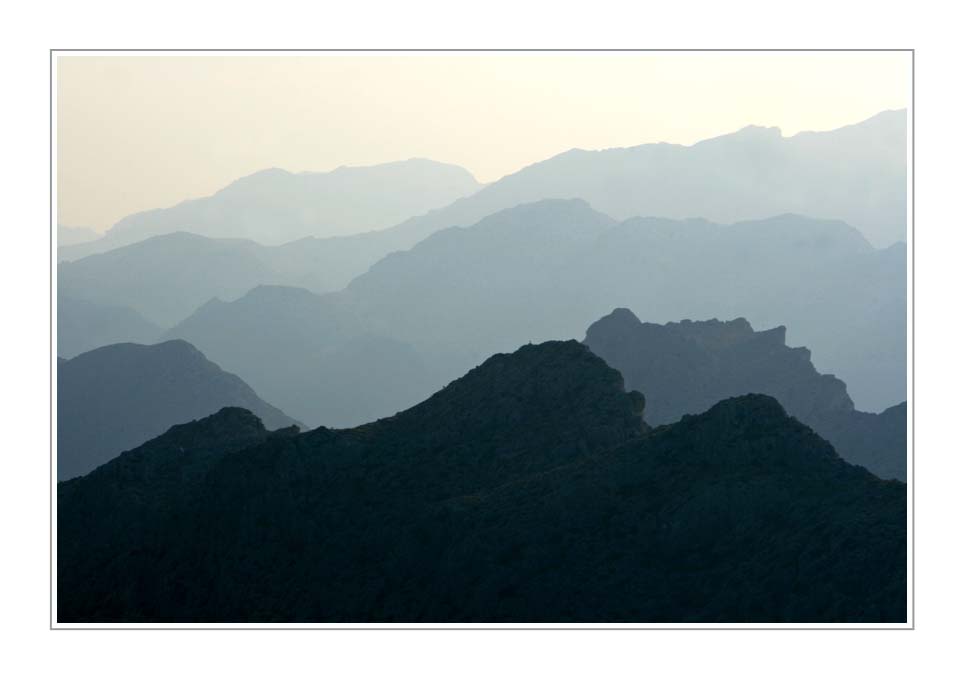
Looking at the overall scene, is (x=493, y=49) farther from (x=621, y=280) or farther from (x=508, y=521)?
(x=621, y=280)

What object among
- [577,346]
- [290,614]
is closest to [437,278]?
[577,346]

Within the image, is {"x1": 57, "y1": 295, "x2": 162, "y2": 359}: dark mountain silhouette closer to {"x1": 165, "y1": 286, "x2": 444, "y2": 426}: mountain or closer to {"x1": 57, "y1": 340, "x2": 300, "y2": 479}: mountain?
{"x1": 57, "y1": 340, "x2": 300, "y2": 479}: mountain

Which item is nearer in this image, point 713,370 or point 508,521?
point 508,521

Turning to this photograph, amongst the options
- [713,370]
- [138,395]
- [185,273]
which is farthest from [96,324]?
[713,370]

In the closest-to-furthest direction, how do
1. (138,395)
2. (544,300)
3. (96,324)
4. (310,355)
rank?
(138,395) → (96,324) → (310,355) → (544,300)

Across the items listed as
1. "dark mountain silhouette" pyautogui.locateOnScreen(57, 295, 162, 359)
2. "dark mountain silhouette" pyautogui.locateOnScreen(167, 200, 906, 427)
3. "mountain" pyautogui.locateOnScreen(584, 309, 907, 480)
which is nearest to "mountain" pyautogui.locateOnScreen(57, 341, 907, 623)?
"mountain" pyautogui.locateOnScreen(584, 309, 907, 480)

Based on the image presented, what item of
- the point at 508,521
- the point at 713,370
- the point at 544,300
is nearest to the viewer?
the point at 508,521
